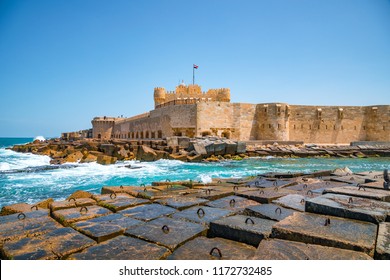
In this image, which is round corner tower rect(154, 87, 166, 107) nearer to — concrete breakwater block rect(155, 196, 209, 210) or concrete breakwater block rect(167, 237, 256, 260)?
concrete breakwater block rect(155, 196, 209, 210)

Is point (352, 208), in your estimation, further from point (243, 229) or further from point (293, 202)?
point (243, 229)

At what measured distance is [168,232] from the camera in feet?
9.26

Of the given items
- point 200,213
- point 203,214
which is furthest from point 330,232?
point 200,213

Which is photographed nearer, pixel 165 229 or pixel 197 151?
pixel 165 229

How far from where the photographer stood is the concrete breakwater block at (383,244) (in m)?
2.07

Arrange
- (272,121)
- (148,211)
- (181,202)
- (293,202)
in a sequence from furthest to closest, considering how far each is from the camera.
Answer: (272,121) → (181,202) → (293,202) → (148,211)

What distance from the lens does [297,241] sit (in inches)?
96.1

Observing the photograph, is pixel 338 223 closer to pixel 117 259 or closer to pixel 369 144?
pixel 117 259

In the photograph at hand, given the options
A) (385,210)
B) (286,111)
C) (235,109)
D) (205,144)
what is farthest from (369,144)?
(385,210)

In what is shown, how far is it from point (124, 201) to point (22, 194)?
677cm

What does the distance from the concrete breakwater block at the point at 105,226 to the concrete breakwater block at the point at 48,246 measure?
9 centimetres

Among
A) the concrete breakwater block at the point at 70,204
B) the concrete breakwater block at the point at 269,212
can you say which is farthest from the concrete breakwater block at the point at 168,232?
the concrete breakwater block at the point at 70,204

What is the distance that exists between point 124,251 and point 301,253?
1.52 metres

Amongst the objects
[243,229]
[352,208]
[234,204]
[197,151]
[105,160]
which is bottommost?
[105,160]
